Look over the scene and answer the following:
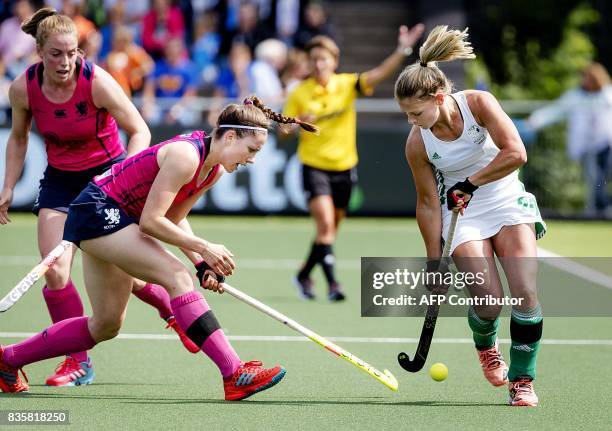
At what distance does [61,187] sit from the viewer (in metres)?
6.50

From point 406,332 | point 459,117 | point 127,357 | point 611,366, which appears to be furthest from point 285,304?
point 459,117

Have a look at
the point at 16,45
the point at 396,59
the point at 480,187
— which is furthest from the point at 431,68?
the point at 16,45

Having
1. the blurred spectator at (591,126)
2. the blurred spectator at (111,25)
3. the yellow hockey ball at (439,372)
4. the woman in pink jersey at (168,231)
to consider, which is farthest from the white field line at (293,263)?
the woman in pink jersey at (168,231)

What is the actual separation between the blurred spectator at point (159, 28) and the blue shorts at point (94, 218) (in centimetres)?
1037

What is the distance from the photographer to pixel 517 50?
2255 cm

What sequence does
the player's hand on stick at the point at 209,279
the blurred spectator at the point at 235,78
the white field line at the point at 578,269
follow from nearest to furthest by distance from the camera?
the player's hand on stick at the point at 209,279 < the white field line at the point at 578,269 < the blurred spectator at the point at 235,78

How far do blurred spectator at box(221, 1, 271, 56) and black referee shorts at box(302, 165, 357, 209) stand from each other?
256 inches

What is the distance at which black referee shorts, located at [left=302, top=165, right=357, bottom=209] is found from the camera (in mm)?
9594

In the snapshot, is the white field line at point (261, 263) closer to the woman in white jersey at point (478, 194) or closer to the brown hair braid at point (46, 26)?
the brown hair braid at point (46, 26)

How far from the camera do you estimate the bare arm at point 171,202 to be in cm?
549

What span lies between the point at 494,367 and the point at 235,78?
986 centimetres

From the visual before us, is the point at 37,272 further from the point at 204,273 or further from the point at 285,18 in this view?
the point at 285,18

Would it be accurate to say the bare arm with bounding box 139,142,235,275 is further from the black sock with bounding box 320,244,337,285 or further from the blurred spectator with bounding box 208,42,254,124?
the blurred spectator with bounding box 208,42,254,124

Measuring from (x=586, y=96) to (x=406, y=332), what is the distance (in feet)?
27.1
